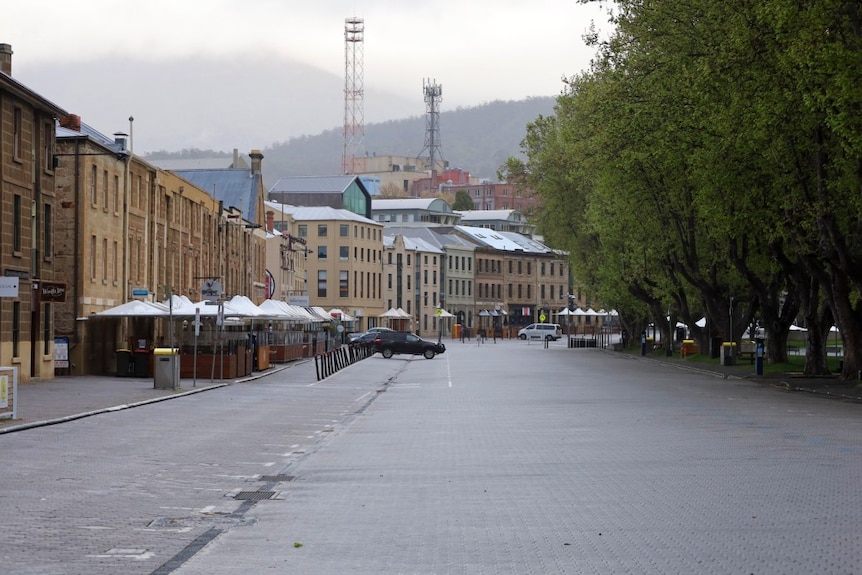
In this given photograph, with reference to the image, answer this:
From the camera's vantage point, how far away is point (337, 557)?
399 inches

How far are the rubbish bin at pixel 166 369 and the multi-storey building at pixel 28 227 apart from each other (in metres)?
3.70

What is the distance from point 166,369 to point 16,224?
695 cm

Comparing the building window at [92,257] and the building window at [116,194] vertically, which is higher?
the building window at [116,194]

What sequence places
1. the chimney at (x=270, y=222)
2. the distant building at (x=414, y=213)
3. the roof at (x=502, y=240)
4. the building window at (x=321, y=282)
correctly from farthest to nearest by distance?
the distant building at (x=414, y=213)
the roof at (x=502, y=240)
the building window at (x=321, y=282)
the chimney at (x=270, y=222)

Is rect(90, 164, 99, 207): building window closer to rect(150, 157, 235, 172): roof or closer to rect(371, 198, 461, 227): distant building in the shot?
rect(150, 157, 235, 172): roof

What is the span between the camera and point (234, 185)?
9888 cm

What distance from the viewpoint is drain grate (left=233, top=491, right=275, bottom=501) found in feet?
46.2

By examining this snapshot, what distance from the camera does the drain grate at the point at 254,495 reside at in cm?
1408

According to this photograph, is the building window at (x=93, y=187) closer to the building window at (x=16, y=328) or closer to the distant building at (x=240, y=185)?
the building window at (x=16, y=328)

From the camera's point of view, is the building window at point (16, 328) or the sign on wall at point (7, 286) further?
the building window at point (16, 328)

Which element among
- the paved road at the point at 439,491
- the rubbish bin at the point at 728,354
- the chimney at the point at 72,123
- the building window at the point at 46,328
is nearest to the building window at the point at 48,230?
the building window at the point at 46,328

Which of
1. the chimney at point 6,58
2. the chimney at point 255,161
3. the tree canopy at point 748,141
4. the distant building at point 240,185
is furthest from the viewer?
the chimney at point 255,161

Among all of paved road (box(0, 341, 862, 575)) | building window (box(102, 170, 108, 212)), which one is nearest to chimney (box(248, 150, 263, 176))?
building window (box(102, 170, 108, 212))

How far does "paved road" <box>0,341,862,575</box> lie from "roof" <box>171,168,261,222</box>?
67269 mm
